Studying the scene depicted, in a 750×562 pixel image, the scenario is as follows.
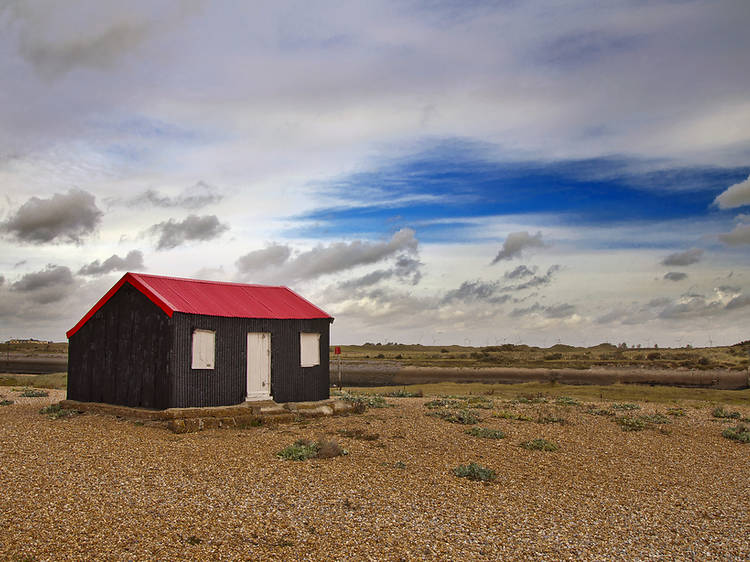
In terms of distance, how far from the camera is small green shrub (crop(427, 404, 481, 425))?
20.4m

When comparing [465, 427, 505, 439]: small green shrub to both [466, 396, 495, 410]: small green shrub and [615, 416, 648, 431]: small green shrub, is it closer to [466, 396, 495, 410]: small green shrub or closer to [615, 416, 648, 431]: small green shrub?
[615, 416, 648, 431]: small green shrub

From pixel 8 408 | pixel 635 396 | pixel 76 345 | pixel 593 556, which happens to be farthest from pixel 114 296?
pixel 635 396

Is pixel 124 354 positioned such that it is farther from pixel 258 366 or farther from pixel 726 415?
pixel 726 415

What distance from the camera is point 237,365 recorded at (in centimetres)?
2056

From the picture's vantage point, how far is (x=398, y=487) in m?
12.1

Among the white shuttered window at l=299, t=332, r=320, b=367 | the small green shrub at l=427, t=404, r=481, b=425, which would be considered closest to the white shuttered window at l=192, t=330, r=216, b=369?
the white shuttered window at l=299, t=332, r=320, b=367

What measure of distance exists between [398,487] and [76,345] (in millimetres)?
15992

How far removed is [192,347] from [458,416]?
9.46 metres

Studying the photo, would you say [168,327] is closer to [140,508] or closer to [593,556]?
[140,508]

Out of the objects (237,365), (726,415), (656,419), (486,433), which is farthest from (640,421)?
(237,365)

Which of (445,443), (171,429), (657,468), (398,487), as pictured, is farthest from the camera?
(171,429)

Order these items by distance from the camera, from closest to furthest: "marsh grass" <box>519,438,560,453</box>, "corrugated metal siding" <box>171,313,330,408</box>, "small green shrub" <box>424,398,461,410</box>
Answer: "marsh grass" <box>519,438,560,453</box> < "corrugated metal siding" <box>171,313,330,408</box> < "small green shrub" <box>424,398,461,410</box>

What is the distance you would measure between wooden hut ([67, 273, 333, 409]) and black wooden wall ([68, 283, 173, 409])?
3 centimetres

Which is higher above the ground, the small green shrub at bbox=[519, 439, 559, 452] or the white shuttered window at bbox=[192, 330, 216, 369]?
the white shuttered window at bbox=[192, 330, 216, 369]
